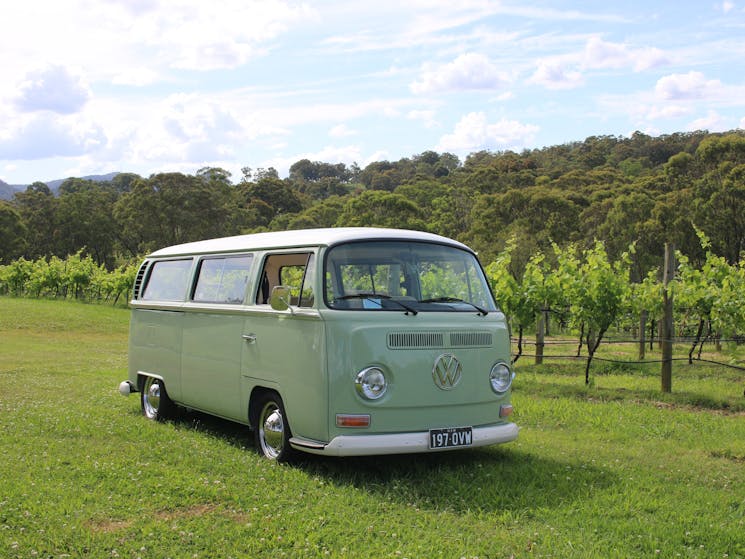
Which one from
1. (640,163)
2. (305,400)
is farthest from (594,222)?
(305,400)

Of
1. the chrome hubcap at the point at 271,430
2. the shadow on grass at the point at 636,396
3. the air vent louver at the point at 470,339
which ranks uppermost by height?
the air vent louver at the point at 470,339

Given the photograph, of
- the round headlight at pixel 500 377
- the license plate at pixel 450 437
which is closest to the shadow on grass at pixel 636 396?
the round headlight at pixel 500 377

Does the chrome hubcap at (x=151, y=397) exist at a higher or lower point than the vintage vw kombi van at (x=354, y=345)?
lower

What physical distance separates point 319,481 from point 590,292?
Answer: 27.0ft

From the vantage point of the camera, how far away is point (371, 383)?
6.79m

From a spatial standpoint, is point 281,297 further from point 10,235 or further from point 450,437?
point 10,235

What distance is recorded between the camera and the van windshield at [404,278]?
7078 mm

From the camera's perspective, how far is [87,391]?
1295cm

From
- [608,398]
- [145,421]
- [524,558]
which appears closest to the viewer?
[524,558]

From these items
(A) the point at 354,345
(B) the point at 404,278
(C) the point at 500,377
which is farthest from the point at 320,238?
(C) the point at 500,377

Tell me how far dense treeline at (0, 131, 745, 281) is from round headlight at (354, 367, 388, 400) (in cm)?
2751

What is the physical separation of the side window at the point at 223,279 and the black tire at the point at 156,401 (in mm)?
1500

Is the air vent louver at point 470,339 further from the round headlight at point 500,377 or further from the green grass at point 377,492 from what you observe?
the green grass at point 377,492

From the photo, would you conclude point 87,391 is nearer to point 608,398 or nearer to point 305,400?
point 305,400
